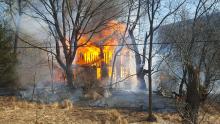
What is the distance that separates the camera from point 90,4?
1289 inches

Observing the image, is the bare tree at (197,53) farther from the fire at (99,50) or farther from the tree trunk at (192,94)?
the fire at (99,50)

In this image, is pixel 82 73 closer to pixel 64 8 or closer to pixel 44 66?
pixel 64 8

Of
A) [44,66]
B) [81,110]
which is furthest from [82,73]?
[81,110]

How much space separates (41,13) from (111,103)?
35.8 feet

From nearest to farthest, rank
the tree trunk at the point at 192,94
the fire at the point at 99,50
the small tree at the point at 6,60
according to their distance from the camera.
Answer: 1. the tree trunk at the point at 192,94
2. the small tree at the point at 6,60
3. the fire at the point at 99,50

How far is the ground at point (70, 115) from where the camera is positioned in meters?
20.8

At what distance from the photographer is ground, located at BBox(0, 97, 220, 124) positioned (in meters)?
20.8

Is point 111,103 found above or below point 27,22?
below

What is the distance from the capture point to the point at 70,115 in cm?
2236

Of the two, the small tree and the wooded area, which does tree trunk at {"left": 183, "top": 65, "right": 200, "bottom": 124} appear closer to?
the wooded area

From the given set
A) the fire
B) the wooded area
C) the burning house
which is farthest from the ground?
the fire

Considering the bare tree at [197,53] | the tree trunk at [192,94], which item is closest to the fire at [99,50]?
the bare tree at [197,53]

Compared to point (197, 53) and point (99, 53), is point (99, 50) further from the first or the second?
point (197, 53)

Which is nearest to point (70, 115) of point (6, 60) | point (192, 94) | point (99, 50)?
point (192, 94)
